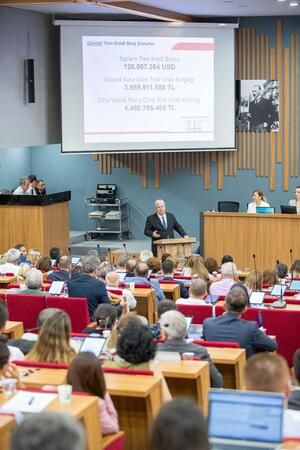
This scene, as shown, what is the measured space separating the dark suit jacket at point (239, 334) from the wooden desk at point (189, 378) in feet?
4.14

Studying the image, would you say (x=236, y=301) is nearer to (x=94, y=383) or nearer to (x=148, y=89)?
(x=94, y=383)

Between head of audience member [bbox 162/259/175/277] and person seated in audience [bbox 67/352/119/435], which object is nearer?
person seated in audience [bbox 67/352/119/435]

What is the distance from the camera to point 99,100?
49.9ft

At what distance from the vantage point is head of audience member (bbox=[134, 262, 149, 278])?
9.86m

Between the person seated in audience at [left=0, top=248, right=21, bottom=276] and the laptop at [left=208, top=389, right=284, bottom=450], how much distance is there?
709 cm

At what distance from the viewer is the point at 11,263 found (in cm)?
1098

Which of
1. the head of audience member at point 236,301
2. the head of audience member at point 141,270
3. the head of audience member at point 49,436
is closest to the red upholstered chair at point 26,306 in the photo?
the head of audience member at point 141,270

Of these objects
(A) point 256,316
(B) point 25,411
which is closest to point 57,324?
(B) point 25,411

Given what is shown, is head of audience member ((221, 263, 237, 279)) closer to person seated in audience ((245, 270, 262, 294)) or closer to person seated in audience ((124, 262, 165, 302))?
person seated in audience ((245, 270, 262, 294))

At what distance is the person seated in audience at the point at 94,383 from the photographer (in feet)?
15.5

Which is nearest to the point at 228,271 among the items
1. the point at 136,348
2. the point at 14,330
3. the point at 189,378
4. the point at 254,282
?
the point at 254,282

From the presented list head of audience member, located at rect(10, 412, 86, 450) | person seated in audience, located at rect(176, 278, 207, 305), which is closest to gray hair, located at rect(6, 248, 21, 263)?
person seated in audience, located at rect(176, 278, 207, 305)

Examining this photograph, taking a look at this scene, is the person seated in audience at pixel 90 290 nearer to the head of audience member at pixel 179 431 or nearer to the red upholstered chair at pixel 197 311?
the red upholstered chair at pixel 197 311

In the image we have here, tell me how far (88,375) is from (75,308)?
3.66 meters
